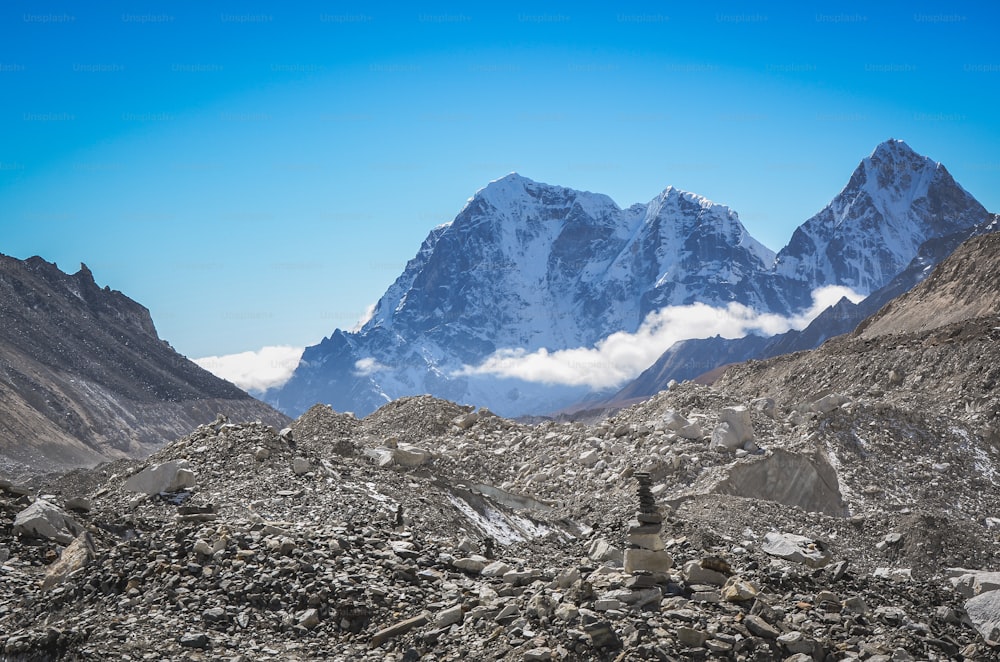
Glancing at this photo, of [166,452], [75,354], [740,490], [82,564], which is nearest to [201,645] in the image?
[82,564]

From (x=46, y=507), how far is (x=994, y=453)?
2419 centimetres

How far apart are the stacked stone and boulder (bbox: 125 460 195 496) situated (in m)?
9.96

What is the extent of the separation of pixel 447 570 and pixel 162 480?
778 centimetres

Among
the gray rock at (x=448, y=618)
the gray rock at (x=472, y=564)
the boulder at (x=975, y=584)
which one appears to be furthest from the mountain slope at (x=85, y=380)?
the boulder at (x=975, y=584)

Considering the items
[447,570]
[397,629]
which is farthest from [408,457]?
[397,629]

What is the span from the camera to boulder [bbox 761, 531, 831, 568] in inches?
450

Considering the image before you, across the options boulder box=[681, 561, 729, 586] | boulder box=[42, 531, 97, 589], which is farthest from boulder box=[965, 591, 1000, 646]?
boulder box=[42, 531, 97, 589]

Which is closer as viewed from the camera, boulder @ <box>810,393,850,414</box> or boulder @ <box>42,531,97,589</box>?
boulder @ <box>42,531,97,589</box>

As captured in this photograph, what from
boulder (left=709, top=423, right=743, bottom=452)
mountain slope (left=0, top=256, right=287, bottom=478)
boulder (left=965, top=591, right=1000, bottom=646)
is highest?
mountain slope (left=0, top=256, right=287, bottom=478)

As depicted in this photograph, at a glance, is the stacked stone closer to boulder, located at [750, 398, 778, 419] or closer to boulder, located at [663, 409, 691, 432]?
boulder, located at [663, 409, 691, 432]

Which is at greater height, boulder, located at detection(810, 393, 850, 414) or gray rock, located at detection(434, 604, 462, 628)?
boulder, located at detection(810, 393, 850, 414)

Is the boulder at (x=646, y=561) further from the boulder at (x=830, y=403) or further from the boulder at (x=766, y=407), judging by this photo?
the boulder at (x=766, y=407)

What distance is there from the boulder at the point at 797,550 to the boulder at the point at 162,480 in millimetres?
10170

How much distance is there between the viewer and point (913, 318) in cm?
5888
